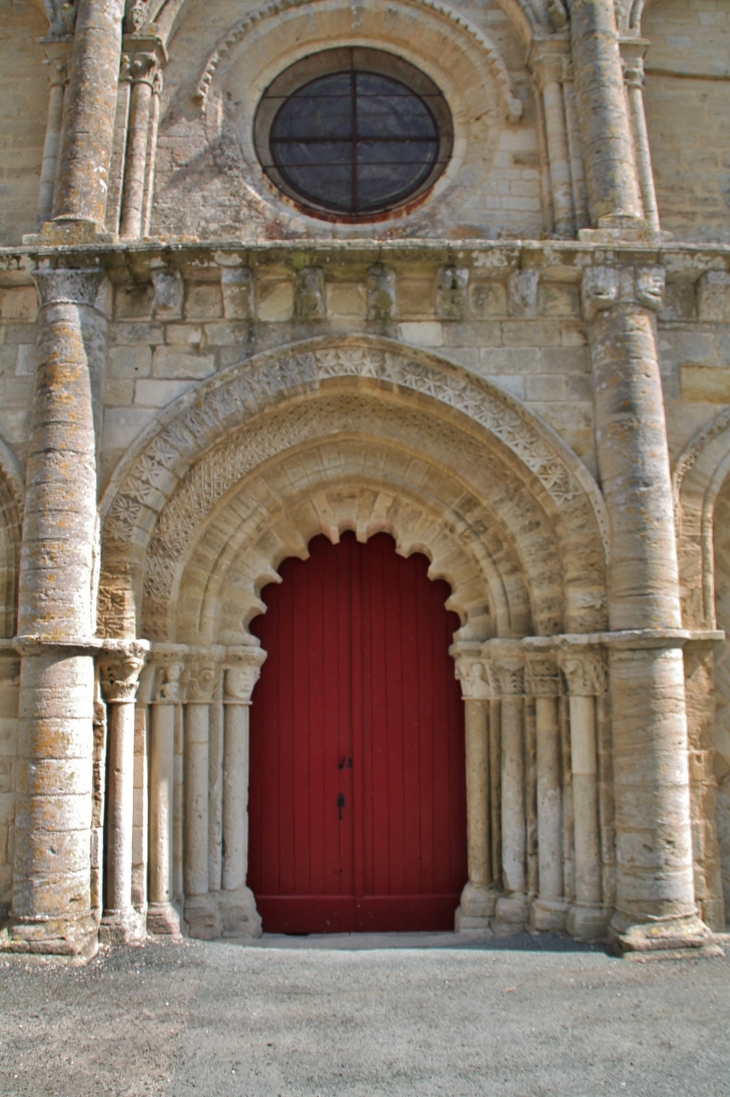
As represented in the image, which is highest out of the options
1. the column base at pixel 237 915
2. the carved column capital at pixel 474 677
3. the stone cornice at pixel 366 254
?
the stone cornice at pixel 366 254

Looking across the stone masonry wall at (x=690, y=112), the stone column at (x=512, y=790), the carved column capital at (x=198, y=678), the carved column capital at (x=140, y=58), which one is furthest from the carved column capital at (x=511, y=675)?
the carved column capital at (x=140, y=58)

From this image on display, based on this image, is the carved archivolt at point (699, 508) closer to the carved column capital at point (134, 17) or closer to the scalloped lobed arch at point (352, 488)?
the scalloped lobed arch at point (352, 488)

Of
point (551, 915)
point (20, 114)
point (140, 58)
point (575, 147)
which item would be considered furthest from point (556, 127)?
point (551, 915)

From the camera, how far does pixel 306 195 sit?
576 cm

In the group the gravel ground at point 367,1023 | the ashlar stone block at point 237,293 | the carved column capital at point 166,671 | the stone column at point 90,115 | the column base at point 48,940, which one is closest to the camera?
the gravel ground at point 367,1023

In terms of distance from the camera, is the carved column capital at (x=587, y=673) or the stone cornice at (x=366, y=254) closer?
the carved column capital at (x=587, y=673)

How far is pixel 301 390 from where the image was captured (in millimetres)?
4980

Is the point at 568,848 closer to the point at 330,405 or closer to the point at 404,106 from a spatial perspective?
the point at 330,405

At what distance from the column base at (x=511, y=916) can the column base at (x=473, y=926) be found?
0.07 m

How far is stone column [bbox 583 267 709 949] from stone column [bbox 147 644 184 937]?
2.59 m

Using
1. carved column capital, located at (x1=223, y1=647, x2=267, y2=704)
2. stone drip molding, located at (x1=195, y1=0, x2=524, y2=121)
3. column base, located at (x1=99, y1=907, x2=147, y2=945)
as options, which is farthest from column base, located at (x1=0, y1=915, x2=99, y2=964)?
stone drip molding, located at (x1=195, y1=0, x2=524, y2=121)

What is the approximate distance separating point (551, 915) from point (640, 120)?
5.32m

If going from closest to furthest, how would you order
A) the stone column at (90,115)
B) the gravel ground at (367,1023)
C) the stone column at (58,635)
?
the gravel ground at (367,1023), the stone column at (58,635), the stone column at (90,115)

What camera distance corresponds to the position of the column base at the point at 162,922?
14.9 ft
